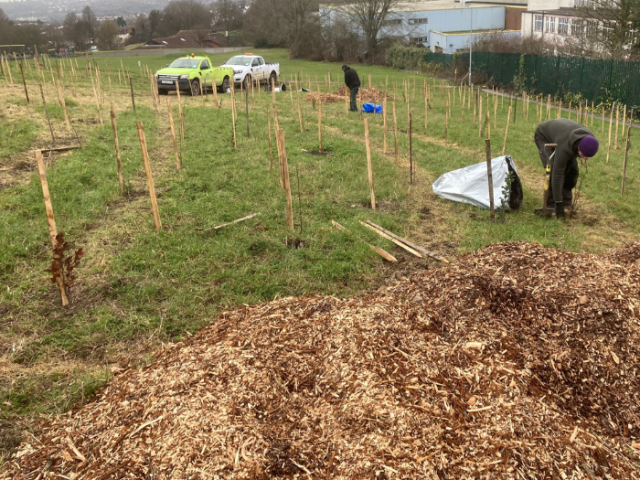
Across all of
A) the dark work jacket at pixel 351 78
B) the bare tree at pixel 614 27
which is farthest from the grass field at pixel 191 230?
the bare tree at pixel 614 27

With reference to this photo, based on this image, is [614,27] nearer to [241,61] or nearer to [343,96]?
[343,96]

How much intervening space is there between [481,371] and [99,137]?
9.14 meters

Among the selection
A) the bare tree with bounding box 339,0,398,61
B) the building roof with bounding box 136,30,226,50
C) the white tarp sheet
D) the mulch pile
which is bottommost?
the white tarp sheet

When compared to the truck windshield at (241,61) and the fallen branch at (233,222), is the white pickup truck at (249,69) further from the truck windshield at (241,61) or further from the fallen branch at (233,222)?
the fallen branch at (233,222)

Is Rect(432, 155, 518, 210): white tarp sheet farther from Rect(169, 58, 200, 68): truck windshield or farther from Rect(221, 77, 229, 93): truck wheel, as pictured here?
Rect(221, 77, 229, 93): truck wheel

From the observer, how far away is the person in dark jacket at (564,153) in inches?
241

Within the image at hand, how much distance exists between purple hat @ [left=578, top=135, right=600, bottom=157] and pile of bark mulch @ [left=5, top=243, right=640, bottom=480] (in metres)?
2.27

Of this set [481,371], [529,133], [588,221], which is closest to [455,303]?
[481,371]

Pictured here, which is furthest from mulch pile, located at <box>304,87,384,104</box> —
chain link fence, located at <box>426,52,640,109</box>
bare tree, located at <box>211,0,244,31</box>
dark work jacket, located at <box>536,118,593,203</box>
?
bare tree, located at <box>211,0,244,31</box>

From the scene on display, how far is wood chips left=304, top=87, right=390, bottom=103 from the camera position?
17.8 m

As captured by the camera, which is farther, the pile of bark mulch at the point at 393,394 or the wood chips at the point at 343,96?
the wood chips at the point at 343,96

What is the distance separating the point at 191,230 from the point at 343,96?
1374cm

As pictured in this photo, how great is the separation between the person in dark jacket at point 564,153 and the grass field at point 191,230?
0.38 m

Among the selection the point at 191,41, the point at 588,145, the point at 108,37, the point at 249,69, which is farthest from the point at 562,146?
the point at 108,37
